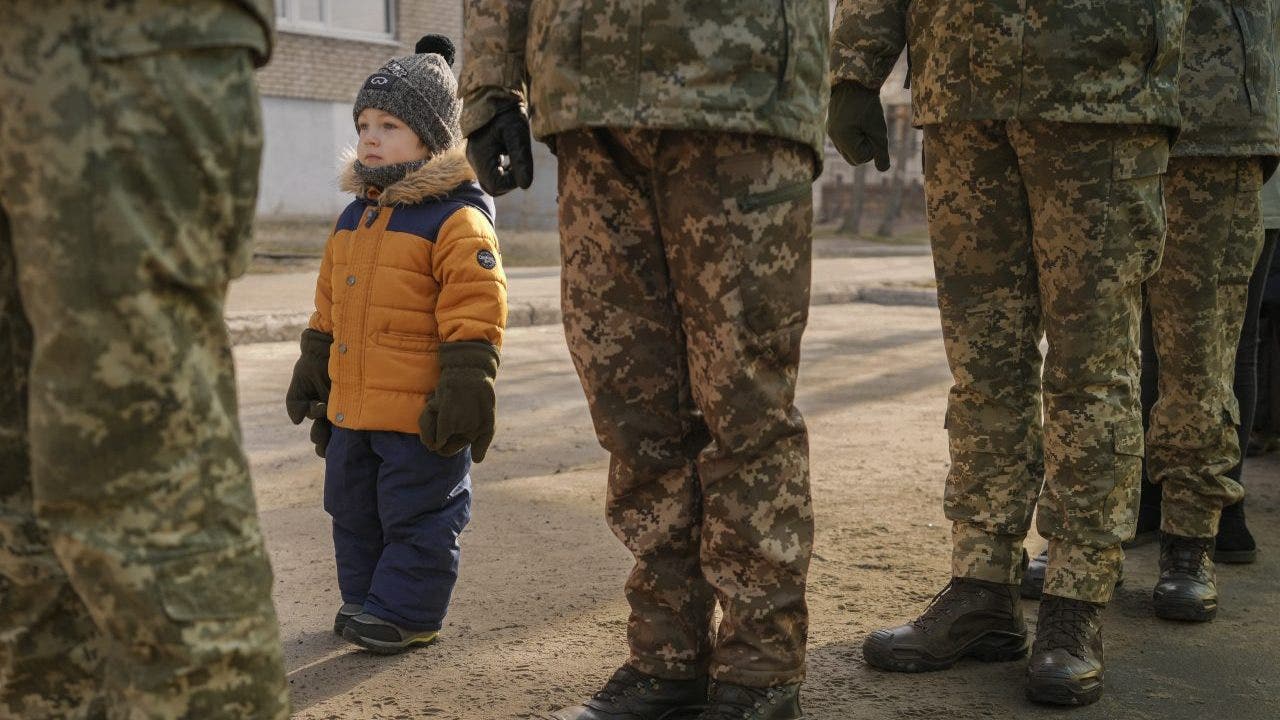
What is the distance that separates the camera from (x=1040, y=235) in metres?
2.96

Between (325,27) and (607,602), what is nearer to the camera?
(607,602)

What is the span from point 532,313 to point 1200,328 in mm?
6645

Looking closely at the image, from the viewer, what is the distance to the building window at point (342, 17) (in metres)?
19.1

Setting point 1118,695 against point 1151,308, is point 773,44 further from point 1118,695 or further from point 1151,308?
point 1151,308

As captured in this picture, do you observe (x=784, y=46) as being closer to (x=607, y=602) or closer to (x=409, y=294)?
(x=409, y=294)

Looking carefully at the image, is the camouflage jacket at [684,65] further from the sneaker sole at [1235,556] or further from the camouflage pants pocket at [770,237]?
the sneaker sole at [1235,556]

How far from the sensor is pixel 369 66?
19750 millimetres

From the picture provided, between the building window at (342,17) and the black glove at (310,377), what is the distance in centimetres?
1660

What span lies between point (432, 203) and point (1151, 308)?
79.1 inches

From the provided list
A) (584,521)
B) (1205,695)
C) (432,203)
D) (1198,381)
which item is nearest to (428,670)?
(432,203)

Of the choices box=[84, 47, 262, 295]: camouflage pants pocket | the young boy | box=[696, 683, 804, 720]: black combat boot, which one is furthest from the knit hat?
box=[84, 47, 262, 295]: camouflage pants pocket

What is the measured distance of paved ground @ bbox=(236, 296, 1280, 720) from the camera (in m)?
2.83

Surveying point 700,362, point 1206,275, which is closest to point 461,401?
point 700,362

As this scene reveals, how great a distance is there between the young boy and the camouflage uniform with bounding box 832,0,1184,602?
3.20 ft
